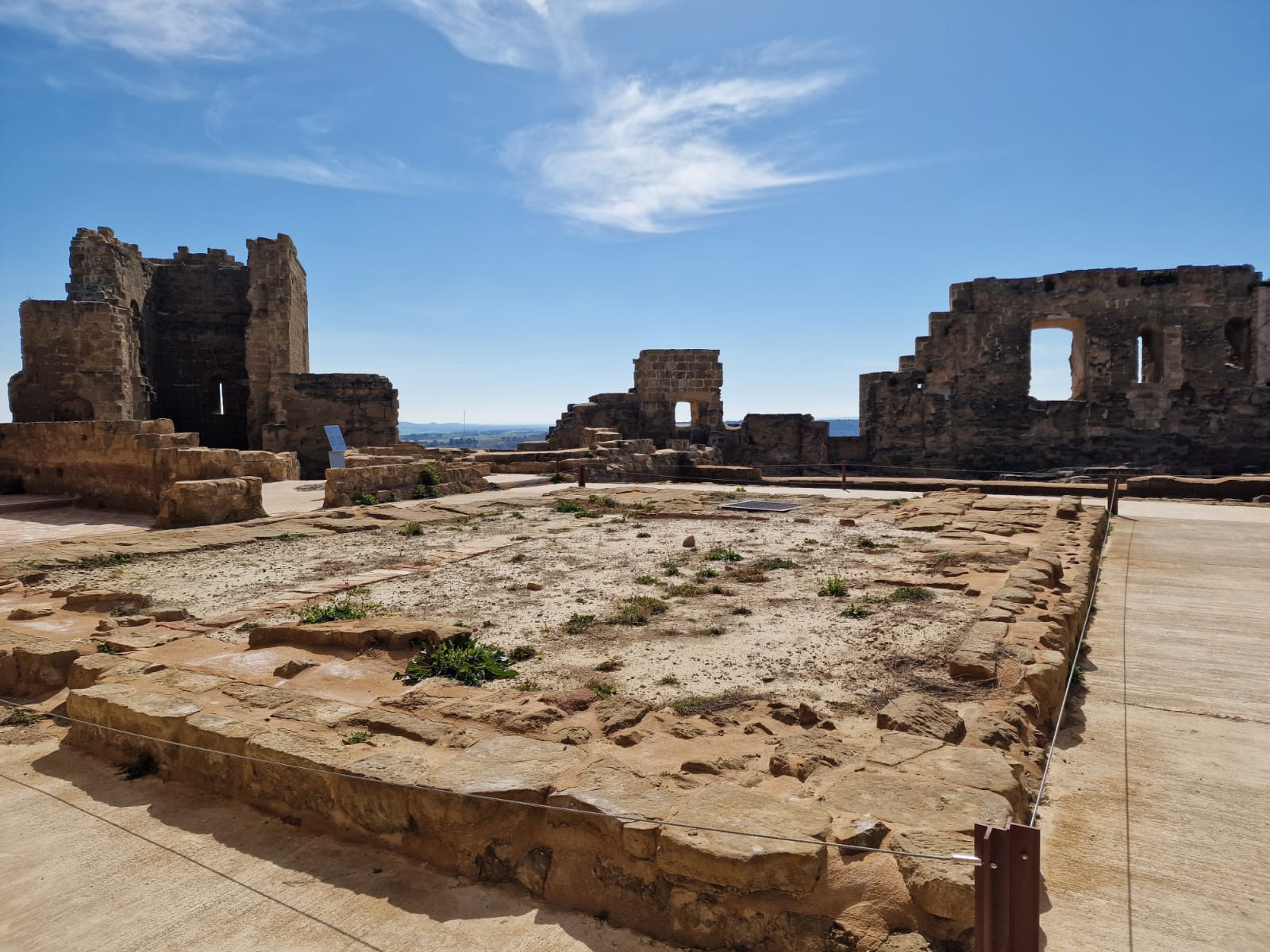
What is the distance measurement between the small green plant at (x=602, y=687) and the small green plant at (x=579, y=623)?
97 cm

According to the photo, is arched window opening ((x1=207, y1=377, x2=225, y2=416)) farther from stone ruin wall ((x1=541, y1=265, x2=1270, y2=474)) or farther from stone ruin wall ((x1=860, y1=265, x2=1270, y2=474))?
stone ruin wall ((x1=860, y1=265, x2=1270, y2=474))

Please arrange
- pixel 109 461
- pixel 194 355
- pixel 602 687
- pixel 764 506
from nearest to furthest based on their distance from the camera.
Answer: pixel 602 687, pixel 109 461, pixel 764 506, pixel 194 355

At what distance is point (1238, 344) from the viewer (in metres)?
21.2

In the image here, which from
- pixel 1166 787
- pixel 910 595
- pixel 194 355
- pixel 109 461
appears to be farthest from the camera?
pixel 194 355

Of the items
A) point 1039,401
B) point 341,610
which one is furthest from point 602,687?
point 1039,401

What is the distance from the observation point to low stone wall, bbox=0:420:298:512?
1078 cm

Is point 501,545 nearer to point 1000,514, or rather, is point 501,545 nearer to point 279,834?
point 279,834

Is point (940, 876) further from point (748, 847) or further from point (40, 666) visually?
point (40, 666)

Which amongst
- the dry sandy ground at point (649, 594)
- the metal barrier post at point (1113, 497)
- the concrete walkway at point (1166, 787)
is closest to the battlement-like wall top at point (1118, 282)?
the metal barrier post at point (1113, 497)

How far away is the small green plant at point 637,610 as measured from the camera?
5602 millimetres

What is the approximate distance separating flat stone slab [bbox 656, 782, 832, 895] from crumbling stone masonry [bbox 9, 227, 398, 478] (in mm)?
20286

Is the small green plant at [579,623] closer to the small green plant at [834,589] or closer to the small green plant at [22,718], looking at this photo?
the small green plant at [834,589]

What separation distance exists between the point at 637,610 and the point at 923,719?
100 inches

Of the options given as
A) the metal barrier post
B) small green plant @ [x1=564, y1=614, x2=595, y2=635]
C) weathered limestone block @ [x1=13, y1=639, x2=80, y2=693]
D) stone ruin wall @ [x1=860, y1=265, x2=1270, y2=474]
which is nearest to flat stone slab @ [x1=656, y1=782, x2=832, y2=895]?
small green plant @ [x1=564, y1=614, x2=595, y2=635]
